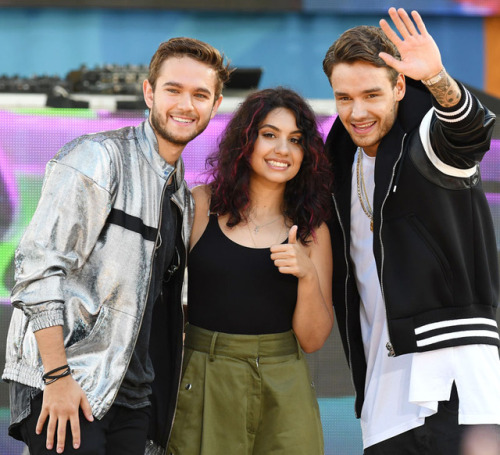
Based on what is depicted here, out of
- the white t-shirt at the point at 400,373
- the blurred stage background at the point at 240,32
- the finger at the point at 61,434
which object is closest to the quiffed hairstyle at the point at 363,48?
the white t-shirt at the point at 400,373

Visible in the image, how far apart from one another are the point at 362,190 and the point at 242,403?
0.85 meters

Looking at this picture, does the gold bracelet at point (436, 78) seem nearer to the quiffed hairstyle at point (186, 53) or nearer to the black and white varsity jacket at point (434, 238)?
the black and white varsity jacket at point (434, 238)

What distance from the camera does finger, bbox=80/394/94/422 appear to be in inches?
83.9

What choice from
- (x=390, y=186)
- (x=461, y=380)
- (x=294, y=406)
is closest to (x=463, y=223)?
(x=390, y=186)

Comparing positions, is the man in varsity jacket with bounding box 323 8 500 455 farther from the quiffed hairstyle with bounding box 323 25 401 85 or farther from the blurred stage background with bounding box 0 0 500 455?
the blurred stage background with bounding box 0 0 500 455

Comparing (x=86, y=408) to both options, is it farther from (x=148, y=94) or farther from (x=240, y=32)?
(x=240, y=32)

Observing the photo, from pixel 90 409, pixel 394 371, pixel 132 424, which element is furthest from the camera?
pixel 394 371

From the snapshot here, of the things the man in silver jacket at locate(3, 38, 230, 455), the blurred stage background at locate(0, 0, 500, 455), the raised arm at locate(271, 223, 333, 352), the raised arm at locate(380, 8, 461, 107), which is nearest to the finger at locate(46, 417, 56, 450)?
the man in silver jacket at locate(3, 38, 230, 455)

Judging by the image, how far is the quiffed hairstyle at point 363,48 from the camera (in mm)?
2510

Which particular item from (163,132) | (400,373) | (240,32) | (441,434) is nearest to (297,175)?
(163,132)

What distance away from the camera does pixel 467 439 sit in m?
2.23

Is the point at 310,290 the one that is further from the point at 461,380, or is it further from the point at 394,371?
the point at 461,380

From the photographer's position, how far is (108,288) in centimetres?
223

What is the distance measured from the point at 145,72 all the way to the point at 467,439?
602 centimetres
